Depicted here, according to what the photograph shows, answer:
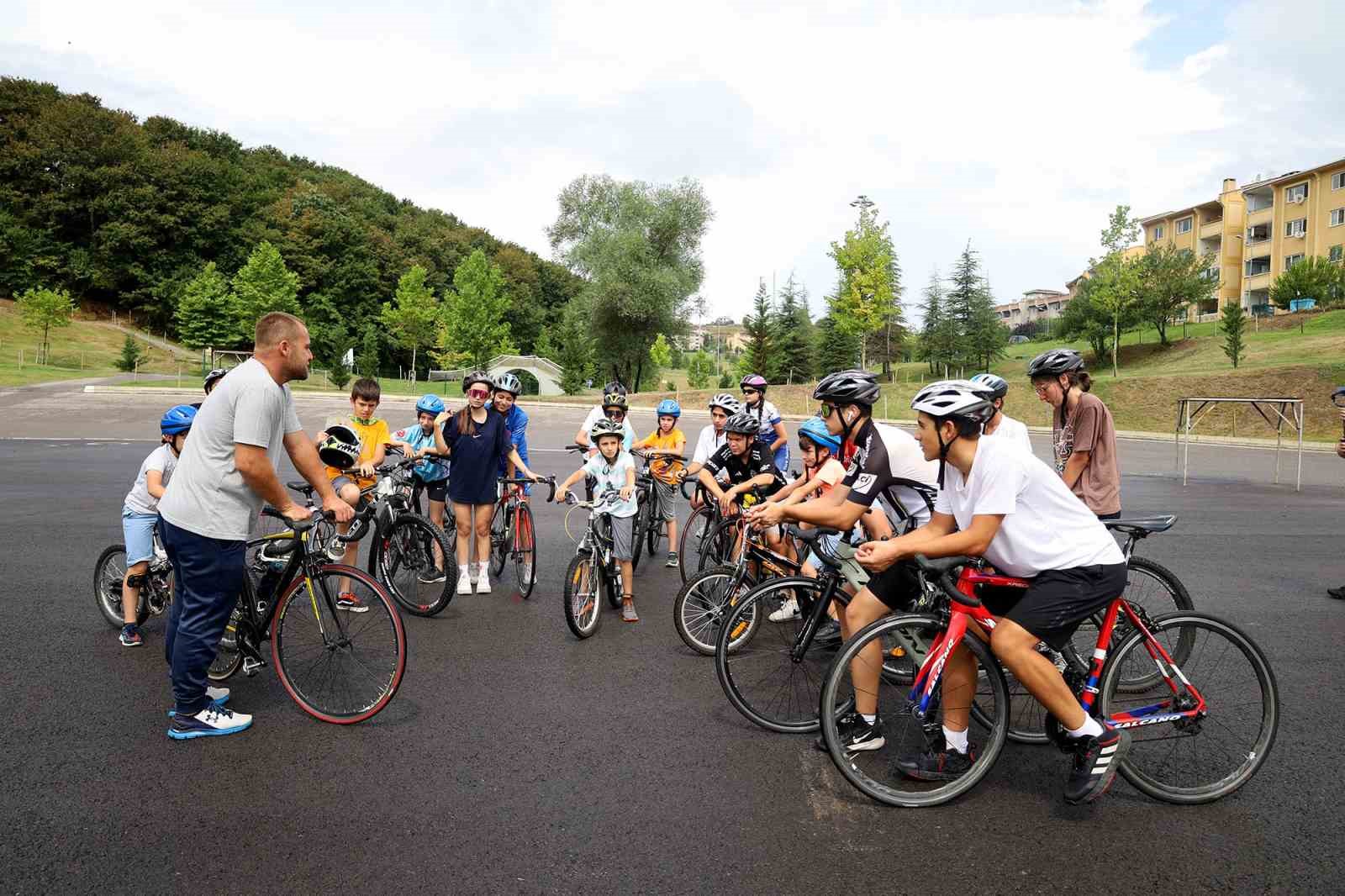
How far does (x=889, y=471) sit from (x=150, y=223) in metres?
91.9

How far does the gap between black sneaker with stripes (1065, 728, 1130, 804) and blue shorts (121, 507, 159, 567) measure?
233 inches

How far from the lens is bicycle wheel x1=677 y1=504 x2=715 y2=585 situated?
25.8 ft

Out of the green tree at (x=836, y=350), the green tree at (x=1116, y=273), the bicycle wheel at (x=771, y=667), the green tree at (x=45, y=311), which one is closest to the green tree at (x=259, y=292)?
the green tree at (x=45, y=311)

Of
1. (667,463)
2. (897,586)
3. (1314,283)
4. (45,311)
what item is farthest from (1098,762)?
(1314,283)

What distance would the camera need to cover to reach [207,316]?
63.4 m

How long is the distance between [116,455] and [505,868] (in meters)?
20.2

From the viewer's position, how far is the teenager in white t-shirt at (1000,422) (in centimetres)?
496

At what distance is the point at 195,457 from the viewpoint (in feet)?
14.2

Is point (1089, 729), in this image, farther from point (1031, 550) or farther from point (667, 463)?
point (667, 463)

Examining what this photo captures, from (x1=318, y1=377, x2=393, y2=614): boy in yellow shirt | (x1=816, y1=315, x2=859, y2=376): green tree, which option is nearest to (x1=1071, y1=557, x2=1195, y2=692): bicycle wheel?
(x1=318, y1=377, x2=393, y2=614): boy in yellow shirt

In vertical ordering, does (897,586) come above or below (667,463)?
below

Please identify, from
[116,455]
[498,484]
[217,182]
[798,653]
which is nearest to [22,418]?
[116,455]

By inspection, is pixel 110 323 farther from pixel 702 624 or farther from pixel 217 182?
pixel 702 624

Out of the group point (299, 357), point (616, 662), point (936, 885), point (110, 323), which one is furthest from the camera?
point (110, 323)
